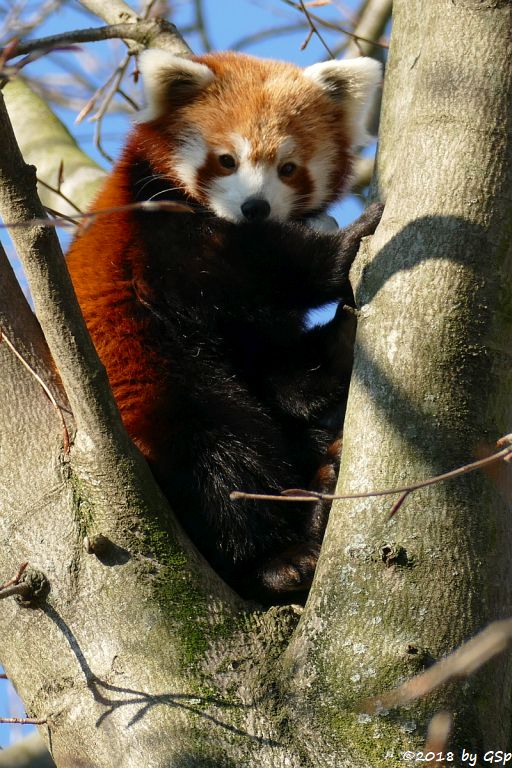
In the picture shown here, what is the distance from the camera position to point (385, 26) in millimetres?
5496

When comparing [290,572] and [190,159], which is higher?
[190,159]

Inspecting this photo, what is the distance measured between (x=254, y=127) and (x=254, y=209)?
1.89 feet

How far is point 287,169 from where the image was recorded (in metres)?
4.41

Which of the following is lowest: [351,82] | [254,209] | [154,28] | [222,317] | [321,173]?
[222,317]

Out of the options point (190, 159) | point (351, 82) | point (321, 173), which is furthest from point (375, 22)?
point (190, 159)

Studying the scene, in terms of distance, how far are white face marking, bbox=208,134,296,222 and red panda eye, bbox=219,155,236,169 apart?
0.03 m

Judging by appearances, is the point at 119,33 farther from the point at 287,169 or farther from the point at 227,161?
the point at 287,169

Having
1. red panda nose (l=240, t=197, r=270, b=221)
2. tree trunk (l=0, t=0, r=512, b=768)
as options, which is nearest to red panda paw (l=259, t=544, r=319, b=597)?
tree trunk (l=0, t=0, r=512, b=768)

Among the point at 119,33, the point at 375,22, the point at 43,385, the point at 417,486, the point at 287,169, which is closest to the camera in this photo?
the point at 417,486

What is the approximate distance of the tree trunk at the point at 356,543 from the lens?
7.23 ft

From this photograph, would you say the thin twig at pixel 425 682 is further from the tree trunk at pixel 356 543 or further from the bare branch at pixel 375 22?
the bare branch at pixel 375 22

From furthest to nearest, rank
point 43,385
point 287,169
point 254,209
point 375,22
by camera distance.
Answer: point 375,22 < point 287,169 < point 254,209 < point 43,385

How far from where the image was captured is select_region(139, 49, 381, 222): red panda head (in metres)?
4.17

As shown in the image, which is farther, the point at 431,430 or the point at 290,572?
the point at 290,572
